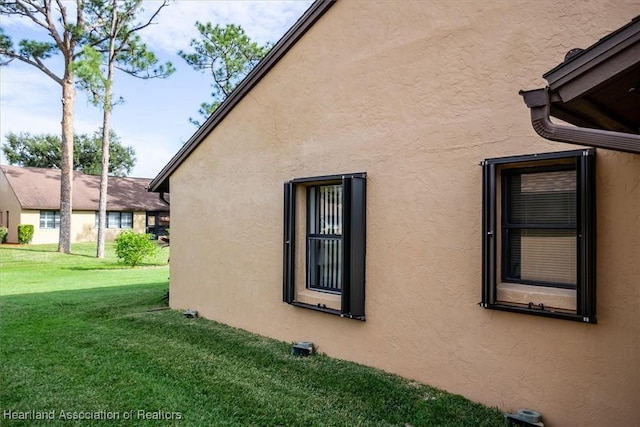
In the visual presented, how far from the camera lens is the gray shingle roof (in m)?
29.3

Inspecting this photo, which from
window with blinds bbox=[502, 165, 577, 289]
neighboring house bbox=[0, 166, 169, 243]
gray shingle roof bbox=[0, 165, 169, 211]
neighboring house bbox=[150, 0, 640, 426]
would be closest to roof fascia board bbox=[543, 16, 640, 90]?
neighboring house bbox=[150, 0, 640, 426]

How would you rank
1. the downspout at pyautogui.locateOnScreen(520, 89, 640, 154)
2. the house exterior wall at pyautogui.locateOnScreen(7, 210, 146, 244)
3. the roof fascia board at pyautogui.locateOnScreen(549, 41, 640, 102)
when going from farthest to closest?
the house exterior wall at pyautogui.locateOnScreen(7, 210, 146, 244) → the roof fascia board at pyautogui.locateOnScreen(549, 41, 640, 102) → the downspout at pyautogui.locateOnScreen(520, 89, 640, 154)

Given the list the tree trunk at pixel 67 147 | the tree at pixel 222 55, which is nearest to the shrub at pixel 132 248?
the tree trunk at pixel 67 147

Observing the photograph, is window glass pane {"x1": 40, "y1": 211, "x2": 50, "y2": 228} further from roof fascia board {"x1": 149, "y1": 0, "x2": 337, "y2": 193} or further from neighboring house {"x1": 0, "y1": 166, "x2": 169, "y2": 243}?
roof fascia board {"x1": 149, "y1": 0, "x2": 337, "y2": 193}

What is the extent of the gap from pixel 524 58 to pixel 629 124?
1.07 m

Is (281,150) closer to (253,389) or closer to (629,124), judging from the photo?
(253,389)

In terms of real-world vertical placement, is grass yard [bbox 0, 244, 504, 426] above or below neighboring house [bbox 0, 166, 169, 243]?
below

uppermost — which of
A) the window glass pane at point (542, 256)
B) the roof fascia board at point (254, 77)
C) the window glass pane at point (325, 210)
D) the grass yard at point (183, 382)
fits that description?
the roof fascia board at point (254, 77)

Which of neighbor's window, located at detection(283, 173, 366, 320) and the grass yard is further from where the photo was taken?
neighbor's window, located at detection(283, 173, 366, 320)

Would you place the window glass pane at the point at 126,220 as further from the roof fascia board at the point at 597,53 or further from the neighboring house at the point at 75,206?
the roof fascia board at the point at 597,53

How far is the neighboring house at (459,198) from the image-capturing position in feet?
11.3

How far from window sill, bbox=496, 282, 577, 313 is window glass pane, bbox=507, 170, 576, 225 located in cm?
60

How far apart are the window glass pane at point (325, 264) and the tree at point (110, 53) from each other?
1919 cm

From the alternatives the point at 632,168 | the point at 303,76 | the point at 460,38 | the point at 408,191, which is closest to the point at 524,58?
the point at 460,38
